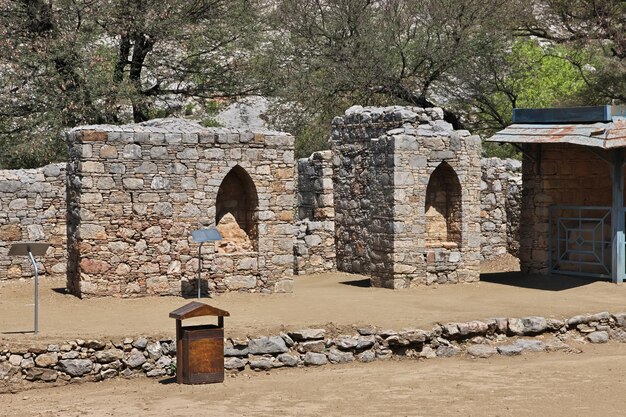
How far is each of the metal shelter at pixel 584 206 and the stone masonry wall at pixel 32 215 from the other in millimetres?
7954

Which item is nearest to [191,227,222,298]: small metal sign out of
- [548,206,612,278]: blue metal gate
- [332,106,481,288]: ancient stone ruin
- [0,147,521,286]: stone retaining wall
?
[0,147,521,286]: stone retaining wall

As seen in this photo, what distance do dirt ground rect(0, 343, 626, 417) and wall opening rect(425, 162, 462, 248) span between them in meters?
5.34

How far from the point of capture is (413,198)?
21641 mm

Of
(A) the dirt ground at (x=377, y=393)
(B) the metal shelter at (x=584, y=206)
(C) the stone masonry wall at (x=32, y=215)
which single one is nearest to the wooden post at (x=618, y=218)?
(B) the metal shelter at (x=584, y=206)

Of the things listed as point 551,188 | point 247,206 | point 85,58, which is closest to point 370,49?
point 85,58

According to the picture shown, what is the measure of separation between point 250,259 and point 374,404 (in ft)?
21.1

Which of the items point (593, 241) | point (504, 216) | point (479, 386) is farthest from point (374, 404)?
point (504, 216)

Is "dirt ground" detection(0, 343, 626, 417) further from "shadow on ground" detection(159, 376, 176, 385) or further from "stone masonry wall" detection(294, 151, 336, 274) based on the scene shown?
"stone masonry wall" detection(294, 151, 336, 274)

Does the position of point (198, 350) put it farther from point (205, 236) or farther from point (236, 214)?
point (236, 214)

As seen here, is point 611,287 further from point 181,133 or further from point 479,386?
point 181,133

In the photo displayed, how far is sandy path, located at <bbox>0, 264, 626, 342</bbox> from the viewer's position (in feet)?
56.0

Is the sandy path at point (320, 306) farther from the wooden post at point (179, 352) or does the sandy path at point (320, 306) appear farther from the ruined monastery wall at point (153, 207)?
the wooden post at point (179, 352)

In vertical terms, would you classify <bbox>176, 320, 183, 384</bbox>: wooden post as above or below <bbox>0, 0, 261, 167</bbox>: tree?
below

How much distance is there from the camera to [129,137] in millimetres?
19500
